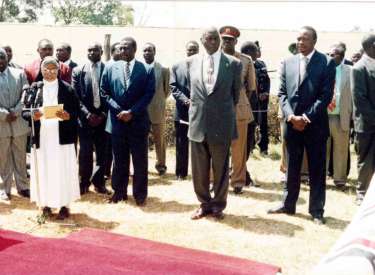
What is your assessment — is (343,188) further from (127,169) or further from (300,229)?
(127,169)

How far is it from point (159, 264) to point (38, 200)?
302cm

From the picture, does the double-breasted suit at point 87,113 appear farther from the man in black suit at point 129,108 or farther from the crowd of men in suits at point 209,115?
the man in black suit at point 129,108

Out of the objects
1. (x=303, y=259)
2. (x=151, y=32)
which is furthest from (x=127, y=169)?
(x=151, y=32)

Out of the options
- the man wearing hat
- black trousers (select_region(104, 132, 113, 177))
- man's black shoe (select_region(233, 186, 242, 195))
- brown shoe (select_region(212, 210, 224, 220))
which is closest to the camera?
brown shoe (select_region(212, 210, 224, 220))

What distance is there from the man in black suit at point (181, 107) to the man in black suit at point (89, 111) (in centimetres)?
110

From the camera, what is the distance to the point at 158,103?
8.45 m

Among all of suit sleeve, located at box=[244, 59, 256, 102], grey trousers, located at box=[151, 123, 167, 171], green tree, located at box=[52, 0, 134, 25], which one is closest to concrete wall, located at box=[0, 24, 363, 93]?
grey trousers, located at box=[151, 123, 167, 171]

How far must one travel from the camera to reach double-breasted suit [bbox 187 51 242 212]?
Result: 5930 millimetres

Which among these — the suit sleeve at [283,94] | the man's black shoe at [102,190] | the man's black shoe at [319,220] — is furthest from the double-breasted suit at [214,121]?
the man's black shoe at [102,190]

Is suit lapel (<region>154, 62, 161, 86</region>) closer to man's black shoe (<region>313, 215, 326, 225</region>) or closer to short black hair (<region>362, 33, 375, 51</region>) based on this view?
short black hair (<region>362, 33, 375, 51</region>)

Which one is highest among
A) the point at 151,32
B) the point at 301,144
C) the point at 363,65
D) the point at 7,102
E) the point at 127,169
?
the point at 151,32

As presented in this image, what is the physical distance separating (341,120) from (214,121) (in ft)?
8.46

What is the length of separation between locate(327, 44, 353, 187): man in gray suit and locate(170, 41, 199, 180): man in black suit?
212 centimetres

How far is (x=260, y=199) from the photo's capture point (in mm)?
7145
